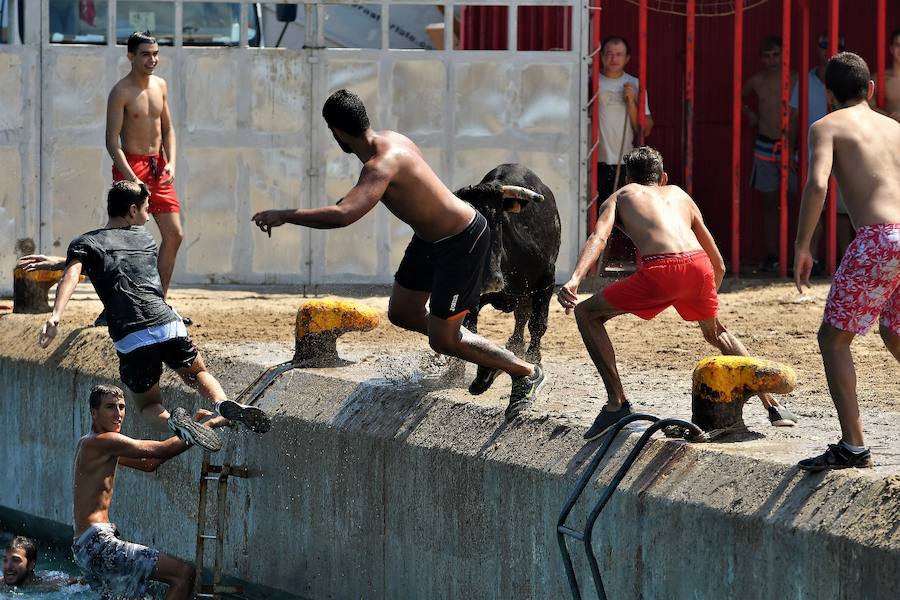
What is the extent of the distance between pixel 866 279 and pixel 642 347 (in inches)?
171

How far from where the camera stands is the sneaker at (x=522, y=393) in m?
7.41

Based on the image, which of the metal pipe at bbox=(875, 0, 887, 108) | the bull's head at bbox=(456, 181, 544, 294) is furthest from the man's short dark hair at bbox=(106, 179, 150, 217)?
the metal pipe at bbox=(875, 0, 887, 108)

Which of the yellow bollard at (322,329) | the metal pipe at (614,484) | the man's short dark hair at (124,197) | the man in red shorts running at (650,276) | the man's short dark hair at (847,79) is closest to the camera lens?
the man's short dark hair at (847,79)

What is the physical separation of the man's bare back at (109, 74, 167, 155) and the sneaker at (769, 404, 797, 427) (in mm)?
5443

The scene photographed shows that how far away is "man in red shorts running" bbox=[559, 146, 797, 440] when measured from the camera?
23.0 feet

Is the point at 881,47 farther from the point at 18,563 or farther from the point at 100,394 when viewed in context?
the point at 18,563

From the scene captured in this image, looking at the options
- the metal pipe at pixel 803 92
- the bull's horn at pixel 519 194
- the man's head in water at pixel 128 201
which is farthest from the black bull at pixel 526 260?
the metal pipe at pixel 803 92

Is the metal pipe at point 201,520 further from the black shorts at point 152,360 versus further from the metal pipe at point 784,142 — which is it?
the metal pipe at point 784,142

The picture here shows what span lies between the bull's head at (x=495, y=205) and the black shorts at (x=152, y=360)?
163 centimetres

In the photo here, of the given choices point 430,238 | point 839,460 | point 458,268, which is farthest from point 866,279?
point 430,238

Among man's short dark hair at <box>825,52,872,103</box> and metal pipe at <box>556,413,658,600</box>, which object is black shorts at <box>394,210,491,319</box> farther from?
man's short dark hair at <box>825,52,872,103</box>

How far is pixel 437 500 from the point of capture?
24.8ft

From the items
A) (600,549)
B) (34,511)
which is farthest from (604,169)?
(600,549)

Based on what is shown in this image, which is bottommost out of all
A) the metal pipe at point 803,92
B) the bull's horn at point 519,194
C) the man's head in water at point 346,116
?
the bull's horn at point 519,194
